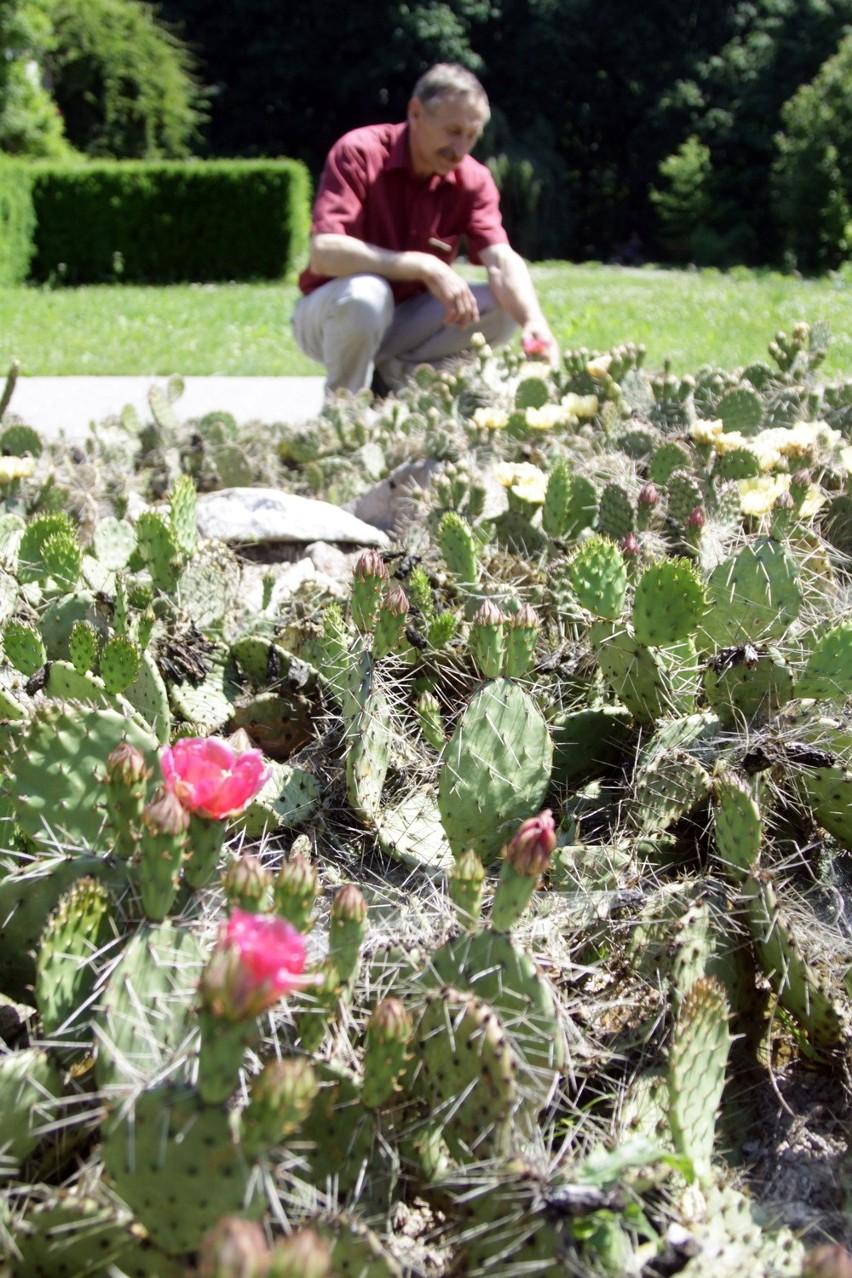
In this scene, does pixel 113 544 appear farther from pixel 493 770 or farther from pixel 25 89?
pixel 25 89

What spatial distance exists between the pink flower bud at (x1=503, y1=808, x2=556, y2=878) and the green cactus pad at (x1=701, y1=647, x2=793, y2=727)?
0.73m

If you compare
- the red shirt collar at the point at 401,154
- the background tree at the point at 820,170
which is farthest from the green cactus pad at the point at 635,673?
the background tree at the point at 820,170

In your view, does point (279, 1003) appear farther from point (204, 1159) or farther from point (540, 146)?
point (540, 146)

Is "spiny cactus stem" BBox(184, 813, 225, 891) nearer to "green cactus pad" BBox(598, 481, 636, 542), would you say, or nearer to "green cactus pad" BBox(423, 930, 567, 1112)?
"green cactus pad" BBox(423, 930, 567, 1112)

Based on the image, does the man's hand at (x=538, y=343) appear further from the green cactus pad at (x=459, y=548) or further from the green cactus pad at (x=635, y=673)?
the green cactus pad at (x=635, y=673)

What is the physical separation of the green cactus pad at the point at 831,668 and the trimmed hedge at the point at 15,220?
12041 millimetres

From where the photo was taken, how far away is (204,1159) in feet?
3.15

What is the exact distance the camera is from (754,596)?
1.96m

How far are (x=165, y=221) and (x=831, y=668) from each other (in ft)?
44.9

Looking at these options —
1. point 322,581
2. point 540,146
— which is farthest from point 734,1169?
point 540,146

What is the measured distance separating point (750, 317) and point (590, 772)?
6.86 meters

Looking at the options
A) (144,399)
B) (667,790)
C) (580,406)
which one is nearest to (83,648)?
(667,790)

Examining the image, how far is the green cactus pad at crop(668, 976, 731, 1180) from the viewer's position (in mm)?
1209

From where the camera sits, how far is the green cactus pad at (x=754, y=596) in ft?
6.38
